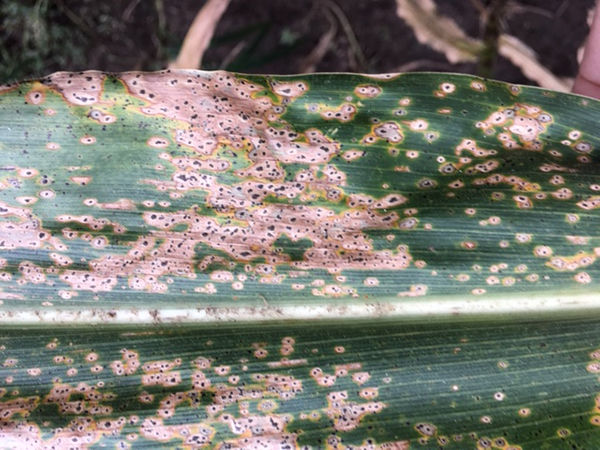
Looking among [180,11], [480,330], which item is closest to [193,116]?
[480,330]

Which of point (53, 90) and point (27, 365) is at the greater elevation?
point (53, 90)

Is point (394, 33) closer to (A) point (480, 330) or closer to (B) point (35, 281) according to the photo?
(A) point (480, 330)

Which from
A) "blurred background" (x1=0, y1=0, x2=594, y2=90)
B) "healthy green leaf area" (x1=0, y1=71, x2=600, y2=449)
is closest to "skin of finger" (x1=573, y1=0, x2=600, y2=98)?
"blurred background" (x1=0, y1=0, x2=594, y2=90)

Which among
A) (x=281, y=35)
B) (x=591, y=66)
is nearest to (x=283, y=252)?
(x=591, y=66)

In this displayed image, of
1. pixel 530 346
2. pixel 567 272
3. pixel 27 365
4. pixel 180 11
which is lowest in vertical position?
pixel 27 365

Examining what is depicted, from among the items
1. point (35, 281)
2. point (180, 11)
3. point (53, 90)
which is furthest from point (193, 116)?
point (180, 11)

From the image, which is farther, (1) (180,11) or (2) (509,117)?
(1) (180,11)

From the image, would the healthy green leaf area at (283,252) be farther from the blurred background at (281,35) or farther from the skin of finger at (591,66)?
the blurred background at (281,35)
